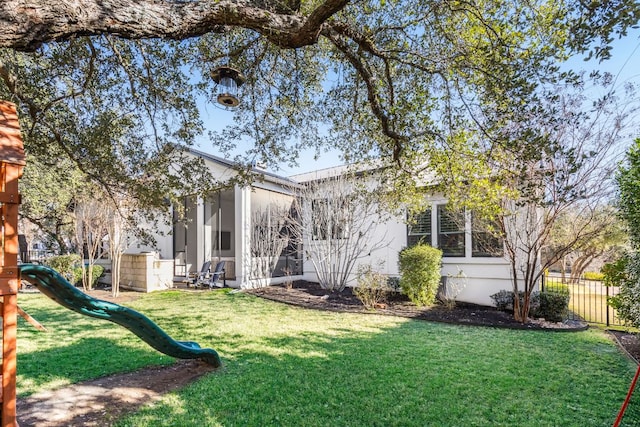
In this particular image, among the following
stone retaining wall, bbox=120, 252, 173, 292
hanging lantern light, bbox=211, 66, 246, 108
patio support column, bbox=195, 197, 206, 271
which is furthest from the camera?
patio support column, bbox=195, 197, 206, 271

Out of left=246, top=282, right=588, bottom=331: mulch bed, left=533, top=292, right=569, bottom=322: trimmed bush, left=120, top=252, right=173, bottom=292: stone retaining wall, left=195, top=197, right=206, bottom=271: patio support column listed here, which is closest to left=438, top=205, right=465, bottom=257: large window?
left=246, top=282, right=588, bottom=331: mulch bed

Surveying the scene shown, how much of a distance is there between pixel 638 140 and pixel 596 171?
2513 mm

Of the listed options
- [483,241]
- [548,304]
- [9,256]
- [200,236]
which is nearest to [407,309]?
[483,241]

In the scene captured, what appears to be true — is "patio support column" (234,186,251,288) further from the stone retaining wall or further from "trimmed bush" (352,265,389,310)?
"trimmed bush" (352,265,389,310)

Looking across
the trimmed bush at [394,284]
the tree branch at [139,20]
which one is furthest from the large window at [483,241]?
the tree branch at [139,20]

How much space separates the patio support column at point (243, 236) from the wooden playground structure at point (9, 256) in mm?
9264

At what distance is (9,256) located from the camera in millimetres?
3080

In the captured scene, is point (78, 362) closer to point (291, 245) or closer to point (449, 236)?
point (291, 245)

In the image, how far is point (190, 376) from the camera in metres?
4.77

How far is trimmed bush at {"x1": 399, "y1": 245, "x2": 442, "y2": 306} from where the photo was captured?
31.9 ft

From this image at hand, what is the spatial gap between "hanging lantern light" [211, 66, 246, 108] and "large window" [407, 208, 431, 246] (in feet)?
25.4

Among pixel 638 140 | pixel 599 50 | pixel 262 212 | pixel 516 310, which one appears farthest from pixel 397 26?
pixel 262 212

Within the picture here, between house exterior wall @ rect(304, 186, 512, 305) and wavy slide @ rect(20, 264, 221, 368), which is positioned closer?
wavy slide @ rect(20, 264, 221, 368)

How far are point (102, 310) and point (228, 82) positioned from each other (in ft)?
11.3
